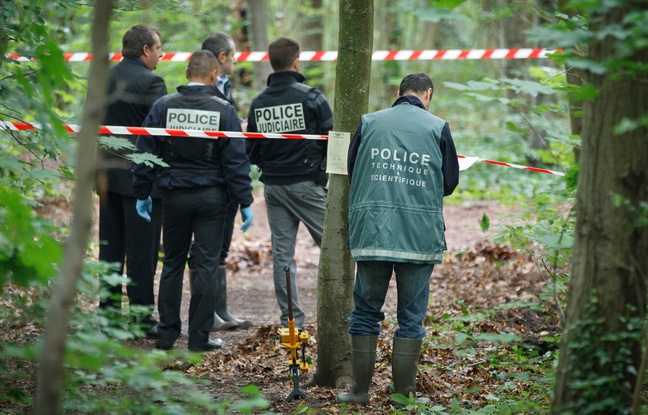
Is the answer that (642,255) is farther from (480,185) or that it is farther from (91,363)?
(480,185)

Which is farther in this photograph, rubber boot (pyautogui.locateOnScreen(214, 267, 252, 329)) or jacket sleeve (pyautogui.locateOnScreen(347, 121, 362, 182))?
rubber boot (pyautogui.locateOnScreen(214, 267, 252, 329))

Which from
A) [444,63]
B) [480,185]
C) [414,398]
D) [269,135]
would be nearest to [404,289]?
[414,398]

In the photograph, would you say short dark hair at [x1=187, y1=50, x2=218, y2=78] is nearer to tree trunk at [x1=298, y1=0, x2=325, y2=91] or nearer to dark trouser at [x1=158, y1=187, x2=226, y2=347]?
dark trouser at [x1=158, y1=187, x2=226, y2=347]

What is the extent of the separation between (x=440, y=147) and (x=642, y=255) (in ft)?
6.25

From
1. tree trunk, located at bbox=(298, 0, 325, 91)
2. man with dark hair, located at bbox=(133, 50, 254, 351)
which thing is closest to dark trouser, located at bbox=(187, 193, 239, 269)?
man with dark hair, located at bbox=(133, 50, 254, 351)

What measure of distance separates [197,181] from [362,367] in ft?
7.02

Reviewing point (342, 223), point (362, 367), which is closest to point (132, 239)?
point (342, 223)

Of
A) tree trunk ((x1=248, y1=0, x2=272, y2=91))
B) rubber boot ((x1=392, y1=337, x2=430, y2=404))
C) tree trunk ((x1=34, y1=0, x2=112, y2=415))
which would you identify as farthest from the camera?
tree trunk ((x1=248, y1=0, x2=272, y2=91))

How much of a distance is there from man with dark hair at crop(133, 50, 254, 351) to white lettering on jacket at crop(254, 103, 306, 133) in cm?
58

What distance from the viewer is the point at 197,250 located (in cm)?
619

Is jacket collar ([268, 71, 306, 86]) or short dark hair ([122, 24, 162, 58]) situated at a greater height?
short dark hair ([122, 24, 162, 58])

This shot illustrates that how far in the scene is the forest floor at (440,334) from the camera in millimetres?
4930

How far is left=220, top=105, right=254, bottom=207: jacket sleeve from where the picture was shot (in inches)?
237

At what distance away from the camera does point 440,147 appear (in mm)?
4707
